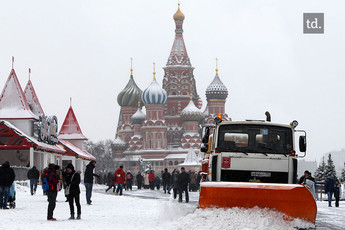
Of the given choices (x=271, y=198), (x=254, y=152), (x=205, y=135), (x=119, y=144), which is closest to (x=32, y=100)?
(x=205, y=135)

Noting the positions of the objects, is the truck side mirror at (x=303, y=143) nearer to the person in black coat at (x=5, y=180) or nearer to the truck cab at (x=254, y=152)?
the truck cab at (x=254, y=152)

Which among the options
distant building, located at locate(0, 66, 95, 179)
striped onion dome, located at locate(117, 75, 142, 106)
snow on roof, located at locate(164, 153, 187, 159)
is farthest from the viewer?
striped onion dome, located at locate(117, 75, 142, 106)

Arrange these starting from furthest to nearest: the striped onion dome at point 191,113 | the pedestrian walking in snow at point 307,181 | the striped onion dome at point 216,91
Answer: the striped onion dome at point 216,91 → the striped onion dome at point 191,113 → the pedestrian walking in snow at point 307,181

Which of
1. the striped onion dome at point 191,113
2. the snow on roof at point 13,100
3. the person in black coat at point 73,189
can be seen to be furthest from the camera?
the striped onion dome at point 191,113

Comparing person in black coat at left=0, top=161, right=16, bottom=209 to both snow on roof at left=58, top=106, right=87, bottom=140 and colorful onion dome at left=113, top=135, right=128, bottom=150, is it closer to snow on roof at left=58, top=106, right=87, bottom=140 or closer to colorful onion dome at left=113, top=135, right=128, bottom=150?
snow on roof at left=58, top=106, right=87, bottom=140

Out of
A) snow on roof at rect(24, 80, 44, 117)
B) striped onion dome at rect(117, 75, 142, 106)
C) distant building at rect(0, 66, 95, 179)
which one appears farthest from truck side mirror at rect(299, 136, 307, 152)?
striped onion dome at rect(117, 75, 142, 106)

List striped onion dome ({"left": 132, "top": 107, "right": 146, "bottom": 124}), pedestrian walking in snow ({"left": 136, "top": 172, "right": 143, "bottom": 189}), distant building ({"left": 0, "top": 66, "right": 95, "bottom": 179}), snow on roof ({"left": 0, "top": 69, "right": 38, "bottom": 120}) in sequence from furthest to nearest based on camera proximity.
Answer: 1. striped onion dome ({"left": 132, "top": 107, "right": 146, "bottom": 124})
2. pedestrian walking in snow ({"left": 136, "top": 172, "right": 143, "bottom": 189})
3. snow on roof ({"left": 0, "top": 69, "right": 38, "bottom": 120})
4. distant building ({"left": 0, "top": 66, "right": 95, "bottom": 179})

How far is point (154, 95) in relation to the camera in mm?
131375

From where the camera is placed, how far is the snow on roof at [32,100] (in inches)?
2256

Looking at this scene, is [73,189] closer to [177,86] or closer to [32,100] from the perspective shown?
[32,100]

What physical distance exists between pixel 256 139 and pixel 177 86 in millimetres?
118966

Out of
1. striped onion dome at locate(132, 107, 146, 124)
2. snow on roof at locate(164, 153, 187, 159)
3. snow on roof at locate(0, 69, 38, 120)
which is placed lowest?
snow on roof at locate(164, 153, 187, 159)

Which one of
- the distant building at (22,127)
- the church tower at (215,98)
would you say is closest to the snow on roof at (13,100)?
the distant building at (22,127)

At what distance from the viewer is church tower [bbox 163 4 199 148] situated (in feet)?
443
